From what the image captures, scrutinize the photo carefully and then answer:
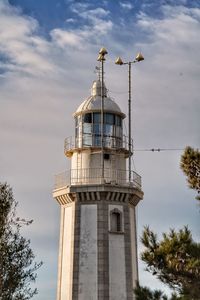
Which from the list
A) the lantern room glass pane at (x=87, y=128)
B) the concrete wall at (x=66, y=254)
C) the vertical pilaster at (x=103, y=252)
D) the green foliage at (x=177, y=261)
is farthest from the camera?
the lantern room glass pane at (x=87, y=128)

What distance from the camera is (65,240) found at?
112ft

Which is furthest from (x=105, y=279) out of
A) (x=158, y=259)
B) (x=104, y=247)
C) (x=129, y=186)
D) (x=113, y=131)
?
(x=158, y=259)

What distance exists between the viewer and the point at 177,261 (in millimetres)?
21453

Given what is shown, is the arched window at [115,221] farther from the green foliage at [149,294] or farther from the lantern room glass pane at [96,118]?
the green foliage at [149,294]

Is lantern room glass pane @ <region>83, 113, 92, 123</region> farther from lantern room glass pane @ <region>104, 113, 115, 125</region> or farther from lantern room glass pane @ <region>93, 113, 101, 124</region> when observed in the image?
lantern room glass pane @ <region>104, 113, 115, 125</region>

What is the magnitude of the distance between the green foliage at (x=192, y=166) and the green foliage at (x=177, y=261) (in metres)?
1.44

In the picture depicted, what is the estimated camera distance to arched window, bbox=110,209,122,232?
111 ft

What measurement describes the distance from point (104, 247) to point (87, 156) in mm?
4624

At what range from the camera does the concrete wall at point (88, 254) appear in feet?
107

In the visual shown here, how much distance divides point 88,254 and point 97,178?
12.0ft

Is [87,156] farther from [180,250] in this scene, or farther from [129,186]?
[180,250]

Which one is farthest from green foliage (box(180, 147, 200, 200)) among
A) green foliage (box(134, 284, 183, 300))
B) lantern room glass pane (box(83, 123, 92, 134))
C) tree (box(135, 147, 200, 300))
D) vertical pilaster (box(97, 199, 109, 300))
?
lantern room glass pane (box(83, 123, 92, 134))

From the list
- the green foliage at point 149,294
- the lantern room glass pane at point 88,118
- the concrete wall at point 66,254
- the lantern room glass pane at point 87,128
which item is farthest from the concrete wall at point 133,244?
the green foliage at point 149,294

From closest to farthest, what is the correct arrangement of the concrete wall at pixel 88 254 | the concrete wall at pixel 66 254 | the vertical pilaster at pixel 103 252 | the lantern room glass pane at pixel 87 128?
the vertical pilaster at pixel 103 252, the concrete wall at pixel 88 254, the concrete wall at pixel 66 254, the lantern room glass pane at pixel 87 128
